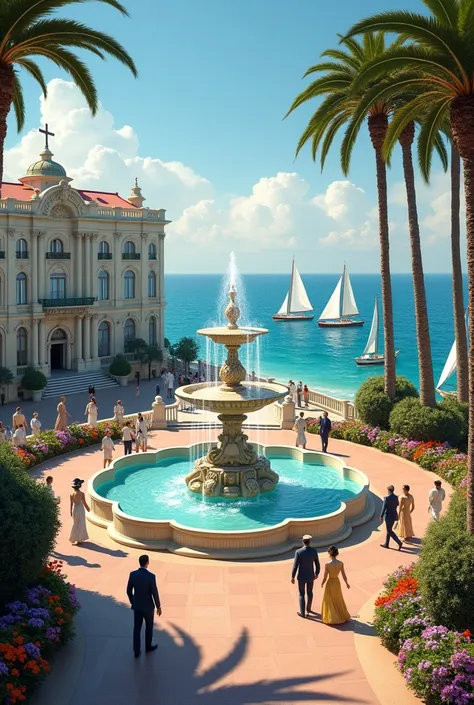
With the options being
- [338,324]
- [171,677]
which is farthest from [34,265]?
[338,324]

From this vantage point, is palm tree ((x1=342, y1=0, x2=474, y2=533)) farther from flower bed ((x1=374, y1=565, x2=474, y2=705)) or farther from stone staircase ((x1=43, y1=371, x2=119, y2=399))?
stone staircase ((x1=43, y1=371, x2=119, y2=399))

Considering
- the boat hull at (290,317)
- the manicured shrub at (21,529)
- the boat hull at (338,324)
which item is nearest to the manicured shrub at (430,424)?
the manicured shrub at (21,529)

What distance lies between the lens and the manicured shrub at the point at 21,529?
1012 cm

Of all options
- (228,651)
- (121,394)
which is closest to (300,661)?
(228,651)

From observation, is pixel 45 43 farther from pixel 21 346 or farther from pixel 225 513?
pixel 21 346

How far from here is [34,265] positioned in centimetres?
4138

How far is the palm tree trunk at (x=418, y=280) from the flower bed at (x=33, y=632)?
1551cm

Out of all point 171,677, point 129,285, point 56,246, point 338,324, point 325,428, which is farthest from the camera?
point 338,324

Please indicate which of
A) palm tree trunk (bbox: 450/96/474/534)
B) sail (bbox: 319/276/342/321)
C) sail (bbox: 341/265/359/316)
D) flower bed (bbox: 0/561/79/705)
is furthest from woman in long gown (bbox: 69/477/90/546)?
sail (bbox: 319/276/342/321)

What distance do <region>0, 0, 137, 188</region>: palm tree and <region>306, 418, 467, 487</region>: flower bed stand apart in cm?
1379

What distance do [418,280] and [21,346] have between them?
85.7 feet

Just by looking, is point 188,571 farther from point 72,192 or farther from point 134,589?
point 72,192

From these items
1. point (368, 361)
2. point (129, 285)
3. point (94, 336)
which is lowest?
point (368, 361)

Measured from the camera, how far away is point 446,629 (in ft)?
31.7
